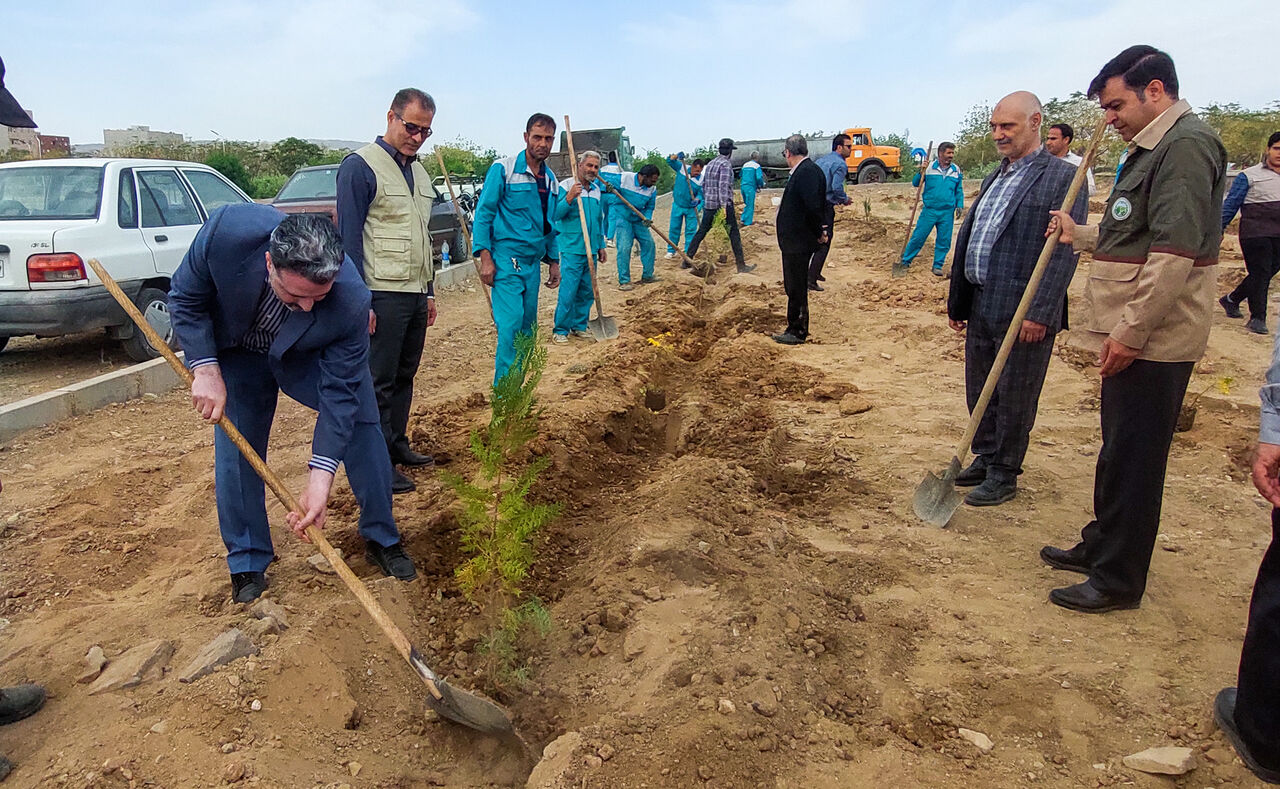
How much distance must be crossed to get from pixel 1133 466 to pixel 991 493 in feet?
3.95

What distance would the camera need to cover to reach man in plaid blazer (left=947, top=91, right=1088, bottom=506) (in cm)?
374

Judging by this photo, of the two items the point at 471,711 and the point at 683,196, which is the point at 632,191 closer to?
the point at 683,196

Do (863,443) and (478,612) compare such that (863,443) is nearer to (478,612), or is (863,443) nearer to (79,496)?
(478,612)

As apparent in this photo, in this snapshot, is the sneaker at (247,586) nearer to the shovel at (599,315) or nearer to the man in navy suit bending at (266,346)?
the man in navy suit bending at (266,346)

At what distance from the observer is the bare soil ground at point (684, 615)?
2.34 meters

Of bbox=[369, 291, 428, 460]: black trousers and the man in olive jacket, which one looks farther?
bbox=[369, 291, 428, 460]: black trousers

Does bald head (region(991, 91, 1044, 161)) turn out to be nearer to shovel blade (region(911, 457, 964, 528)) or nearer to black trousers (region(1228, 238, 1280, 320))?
shovel blade (region(911, 457, 964, 528))

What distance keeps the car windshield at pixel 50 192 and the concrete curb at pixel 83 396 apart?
4.69ft

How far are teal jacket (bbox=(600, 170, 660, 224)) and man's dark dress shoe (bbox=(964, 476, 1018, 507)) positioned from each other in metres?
7.65

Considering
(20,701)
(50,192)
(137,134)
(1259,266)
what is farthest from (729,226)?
(137,134)

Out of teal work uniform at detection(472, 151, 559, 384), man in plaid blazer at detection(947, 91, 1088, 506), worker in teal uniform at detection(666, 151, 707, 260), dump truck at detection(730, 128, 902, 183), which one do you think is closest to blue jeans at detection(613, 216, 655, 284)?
worker in teal uniform at detection(666, 151, 707, 260)

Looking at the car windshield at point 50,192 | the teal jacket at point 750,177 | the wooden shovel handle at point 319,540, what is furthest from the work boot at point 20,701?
the teal jacket at point 750,177

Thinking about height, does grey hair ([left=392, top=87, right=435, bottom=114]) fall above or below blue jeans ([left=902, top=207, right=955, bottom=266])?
above

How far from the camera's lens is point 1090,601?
3037 mm
